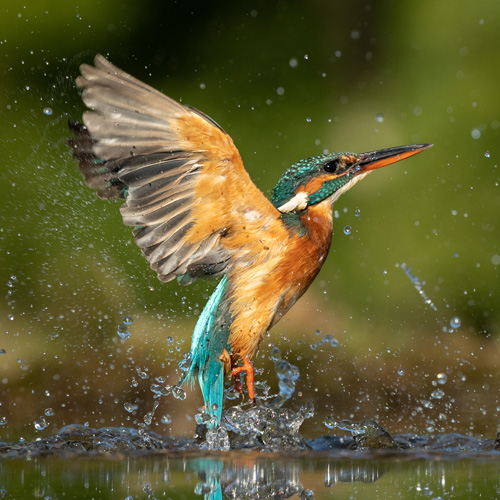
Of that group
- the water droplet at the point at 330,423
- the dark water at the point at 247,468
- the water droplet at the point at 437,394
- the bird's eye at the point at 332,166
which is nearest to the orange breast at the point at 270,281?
the bird's eye at the point at 332,166

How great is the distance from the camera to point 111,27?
18.5 ft

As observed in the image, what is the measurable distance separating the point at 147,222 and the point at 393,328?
111 inches

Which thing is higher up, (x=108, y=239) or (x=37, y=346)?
(x=108, y=239)

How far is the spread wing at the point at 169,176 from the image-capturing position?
2.87 meters

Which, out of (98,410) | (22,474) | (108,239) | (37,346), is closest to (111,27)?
(108,239)

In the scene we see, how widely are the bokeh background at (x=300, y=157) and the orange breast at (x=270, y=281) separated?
202cm

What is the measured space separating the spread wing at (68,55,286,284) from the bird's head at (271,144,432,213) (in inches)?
10.1

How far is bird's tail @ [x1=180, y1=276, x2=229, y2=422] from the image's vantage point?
10.9 ft

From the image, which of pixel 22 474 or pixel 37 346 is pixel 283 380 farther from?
pixel 37 346

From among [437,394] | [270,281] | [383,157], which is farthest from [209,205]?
[437,394]

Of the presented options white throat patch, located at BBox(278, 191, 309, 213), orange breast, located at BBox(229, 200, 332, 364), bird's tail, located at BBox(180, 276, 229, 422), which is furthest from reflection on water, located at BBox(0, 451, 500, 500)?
white throat patch, located at BBox(278, 191, 309, 213)

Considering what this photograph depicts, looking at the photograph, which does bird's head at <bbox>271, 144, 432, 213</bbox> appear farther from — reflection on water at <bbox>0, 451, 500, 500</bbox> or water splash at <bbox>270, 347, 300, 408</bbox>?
reflection on water at <bbox>0, 451, 500, 500</bbox>

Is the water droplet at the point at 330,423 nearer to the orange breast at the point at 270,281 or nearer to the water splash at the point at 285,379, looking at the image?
the water splash at the point at 285,379

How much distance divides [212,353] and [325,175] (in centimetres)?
77
